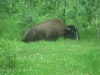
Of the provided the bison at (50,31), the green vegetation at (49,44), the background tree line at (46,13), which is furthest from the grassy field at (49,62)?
the background tree line at (46,13)

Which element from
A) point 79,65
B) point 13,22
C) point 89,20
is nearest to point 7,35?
point 13,22

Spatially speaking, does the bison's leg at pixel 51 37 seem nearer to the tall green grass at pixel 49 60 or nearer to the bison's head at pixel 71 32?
the bison's head at pixel 71 32

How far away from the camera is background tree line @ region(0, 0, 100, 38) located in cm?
1802

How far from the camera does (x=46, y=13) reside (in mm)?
22406

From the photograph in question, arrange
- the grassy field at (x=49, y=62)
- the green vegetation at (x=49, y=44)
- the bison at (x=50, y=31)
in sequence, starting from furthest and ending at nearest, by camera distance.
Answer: the bison at (x=50, y=31)
the green vegetation at (x=49, y=44)
the grassy field at (x=49, y=62)

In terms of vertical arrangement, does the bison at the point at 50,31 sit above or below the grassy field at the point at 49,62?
below

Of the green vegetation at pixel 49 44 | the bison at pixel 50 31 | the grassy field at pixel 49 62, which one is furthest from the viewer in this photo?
the bison at pixel 50 31

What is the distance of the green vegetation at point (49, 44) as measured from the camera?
36.5 feet

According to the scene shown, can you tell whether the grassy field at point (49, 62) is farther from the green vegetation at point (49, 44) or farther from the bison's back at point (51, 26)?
the bison's back at point (51, 26)

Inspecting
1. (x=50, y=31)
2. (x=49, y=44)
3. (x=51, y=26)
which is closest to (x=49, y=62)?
(x=49, y=44)

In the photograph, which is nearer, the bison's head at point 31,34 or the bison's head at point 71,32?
the bison's head at point 31,34

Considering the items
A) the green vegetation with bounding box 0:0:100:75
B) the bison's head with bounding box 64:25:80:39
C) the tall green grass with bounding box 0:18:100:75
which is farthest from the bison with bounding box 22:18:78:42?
the tall green grass with bounding box 0:18:100:75

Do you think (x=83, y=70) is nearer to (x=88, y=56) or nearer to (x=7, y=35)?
(x=88, y=56)

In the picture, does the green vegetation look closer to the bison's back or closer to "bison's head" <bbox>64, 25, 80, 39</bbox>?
"bison's head" <bbox>64, 25, 80, 39</bbox>
